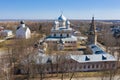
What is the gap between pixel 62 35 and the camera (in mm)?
41344

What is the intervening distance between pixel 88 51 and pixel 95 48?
1940mm

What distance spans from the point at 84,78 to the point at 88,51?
35.6ft

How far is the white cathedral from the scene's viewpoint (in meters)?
39.2

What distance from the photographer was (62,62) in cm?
2427

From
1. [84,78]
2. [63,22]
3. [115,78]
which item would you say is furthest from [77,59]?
[63,22]

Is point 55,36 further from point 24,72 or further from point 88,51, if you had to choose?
point 24,72

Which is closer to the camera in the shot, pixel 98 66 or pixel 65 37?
pixel 98 66

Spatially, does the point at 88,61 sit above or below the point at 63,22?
below

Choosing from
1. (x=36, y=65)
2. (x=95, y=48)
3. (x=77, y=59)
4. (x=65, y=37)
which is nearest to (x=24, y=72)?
(x=36, y=65)

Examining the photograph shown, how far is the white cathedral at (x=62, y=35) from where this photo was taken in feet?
129

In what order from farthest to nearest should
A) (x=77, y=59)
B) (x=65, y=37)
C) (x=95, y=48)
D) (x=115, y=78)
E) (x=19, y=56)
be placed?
(x=65, y=37) → (x=95, y=48) → (x=19, y=56) → (x=77, y=59) → (x=115, y=78)

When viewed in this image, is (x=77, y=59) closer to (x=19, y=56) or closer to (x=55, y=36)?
(x=19, y=56)

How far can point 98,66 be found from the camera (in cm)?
2634

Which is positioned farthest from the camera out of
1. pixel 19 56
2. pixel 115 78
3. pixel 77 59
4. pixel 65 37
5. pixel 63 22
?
pixel 63 22
